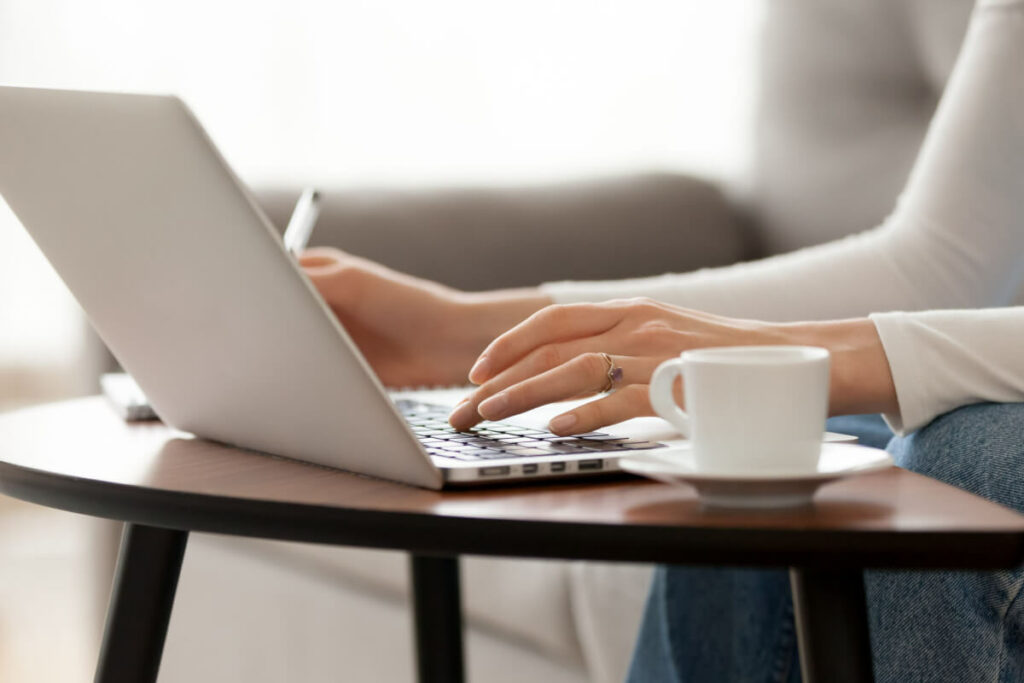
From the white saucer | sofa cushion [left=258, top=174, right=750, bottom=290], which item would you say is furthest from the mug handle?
sofa cushion [left=258, top=174, right=750, bottom=290]

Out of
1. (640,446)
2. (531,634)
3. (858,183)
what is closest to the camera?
(640,446)

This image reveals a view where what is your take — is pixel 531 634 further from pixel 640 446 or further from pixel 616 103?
pixel 616 103

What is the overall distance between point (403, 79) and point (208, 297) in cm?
168

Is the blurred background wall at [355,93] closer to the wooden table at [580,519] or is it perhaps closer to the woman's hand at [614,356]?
the woman's hand at [614,356]

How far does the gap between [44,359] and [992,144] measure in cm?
168

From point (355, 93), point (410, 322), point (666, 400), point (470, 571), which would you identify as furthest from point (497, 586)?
point (355, 93)

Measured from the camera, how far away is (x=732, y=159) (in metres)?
2.00

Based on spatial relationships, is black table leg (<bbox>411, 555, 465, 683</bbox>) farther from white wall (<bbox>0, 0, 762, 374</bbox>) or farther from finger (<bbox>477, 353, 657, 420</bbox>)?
white wall (<bbox>0, 0, 762, 374</bbox>)

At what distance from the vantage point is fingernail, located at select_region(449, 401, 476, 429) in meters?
0.56

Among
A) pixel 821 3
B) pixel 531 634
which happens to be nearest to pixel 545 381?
pixel 531 634

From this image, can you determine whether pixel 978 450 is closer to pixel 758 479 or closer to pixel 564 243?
pixel 758 479

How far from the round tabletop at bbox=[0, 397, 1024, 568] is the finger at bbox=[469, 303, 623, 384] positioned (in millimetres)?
102

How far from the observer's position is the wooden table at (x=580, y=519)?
37cm

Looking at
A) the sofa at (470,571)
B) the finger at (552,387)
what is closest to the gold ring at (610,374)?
the finger at (552,387)
